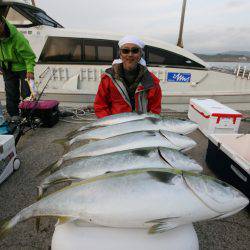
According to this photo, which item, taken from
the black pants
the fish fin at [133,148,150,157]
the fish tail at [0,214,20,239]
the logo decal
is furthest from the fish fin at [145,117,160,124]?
the logo decal

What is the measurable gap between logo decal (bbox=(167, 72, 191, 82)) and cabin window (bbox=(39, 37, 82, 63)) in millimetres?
3168

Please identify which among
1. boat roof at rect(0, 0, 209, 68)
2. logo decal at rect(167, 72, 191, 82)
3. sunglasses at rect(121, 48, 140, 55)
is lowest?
logo decal at rect(167, 72, 191, 82)

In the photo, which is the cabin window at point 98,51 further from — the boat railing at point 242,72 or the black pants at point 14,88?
the boat railing at point 242,72

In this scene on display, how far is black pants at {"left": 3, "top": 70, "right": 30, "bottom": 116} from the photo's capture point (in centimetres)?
575

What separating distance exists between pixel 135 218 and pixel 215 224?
65.4 inches

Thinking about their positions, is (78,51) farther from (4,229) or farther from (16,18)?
(4,229)

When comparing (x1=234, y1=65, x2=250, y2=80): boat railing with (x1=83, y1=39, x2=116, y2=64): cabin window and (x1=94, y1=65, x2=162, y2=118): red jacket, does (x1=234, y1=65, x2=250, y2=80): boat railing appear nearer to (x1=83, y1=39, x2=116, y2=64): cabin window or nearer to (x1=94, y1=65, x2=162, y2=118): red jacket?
(x1=83, y1=39, x2=116, y2=64): cabin window

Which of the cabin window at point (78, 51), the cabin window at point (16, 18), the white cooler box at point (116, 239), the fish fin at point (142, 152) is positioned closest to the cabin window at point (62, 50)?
the cabin window at point (78, 51)

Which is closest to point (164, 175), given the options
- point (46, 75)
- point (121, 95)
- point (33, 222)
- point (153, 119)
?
point (153, 119)

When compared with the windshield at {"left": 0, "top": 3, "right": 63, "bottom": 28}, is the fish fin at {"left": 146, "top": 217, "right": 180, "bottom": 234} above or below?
below

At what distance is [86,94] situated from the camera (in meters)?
7.65

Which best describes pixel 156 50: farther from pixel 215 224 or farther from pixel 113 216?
pixel 113 216

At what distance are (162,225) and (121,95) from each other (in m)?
2.67

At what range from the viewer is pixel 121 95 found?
3846mm
